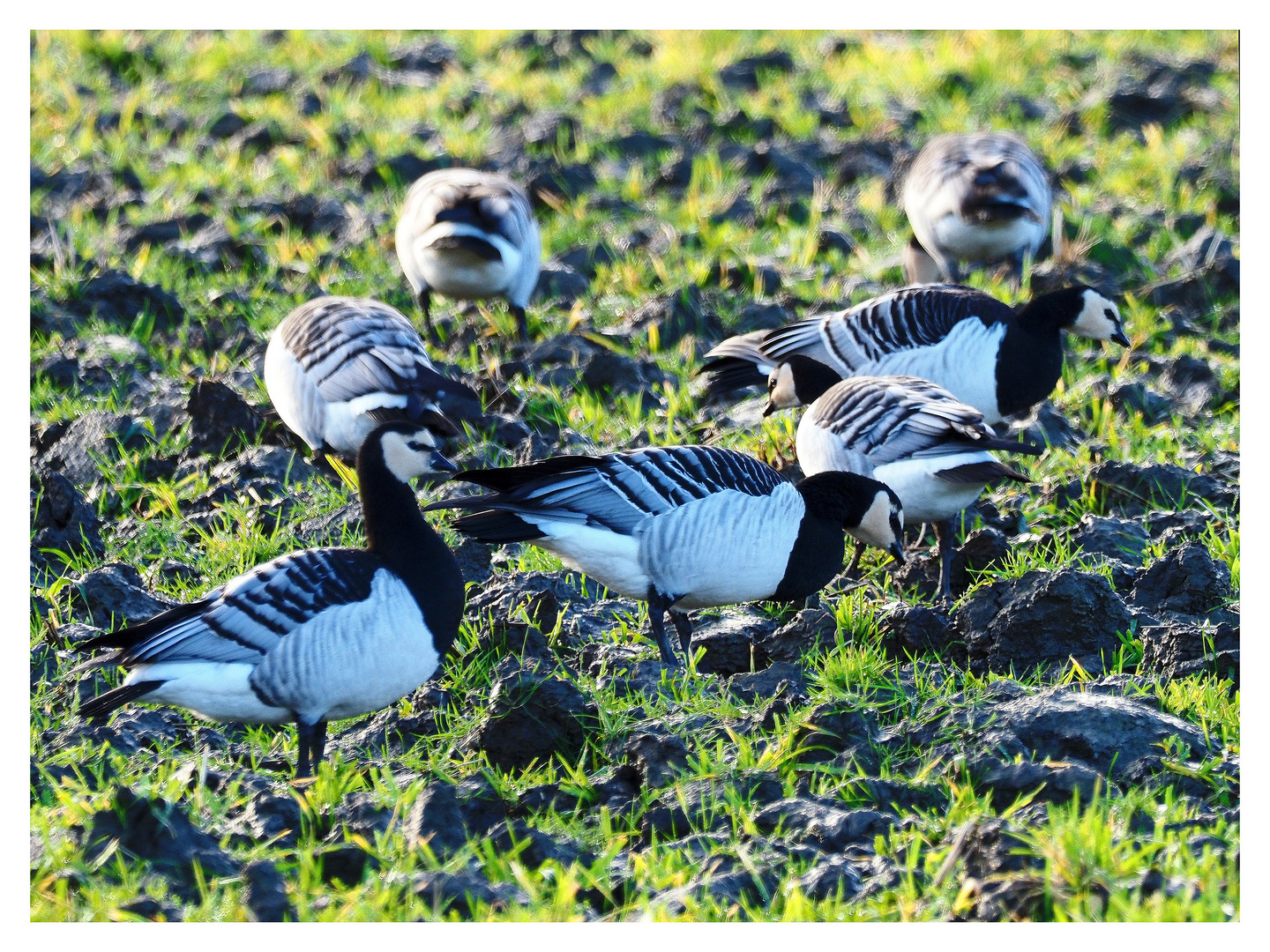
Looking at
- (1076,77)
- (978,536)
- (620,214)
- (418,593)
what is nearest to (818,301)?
(620,214)

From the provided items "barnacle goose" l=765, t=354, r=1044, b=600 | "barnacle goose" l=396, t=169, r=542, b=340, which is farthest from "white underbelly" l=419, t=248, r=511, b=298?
"barnacle goose" l=765, t=354, r=1044, b=600

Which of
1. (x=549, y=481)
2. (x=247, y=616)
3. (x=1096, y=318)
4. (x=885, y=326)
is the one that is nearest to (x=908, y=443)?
(x=885, y=326)

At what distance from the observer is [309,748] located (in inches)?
207

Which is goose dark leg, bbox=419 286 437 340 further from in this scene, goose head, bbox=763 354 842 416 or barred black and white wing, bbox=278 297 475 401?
goose head, bbox=763 354 842 416

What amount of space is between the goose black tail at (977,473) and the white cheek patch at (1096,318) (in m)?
2.21

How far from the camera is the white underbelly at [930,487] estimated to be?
21.8ft

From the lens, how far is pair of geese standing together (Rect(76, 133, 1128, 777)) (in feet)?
16.9

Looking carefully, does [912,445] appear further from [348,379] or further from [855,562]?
[348,379]

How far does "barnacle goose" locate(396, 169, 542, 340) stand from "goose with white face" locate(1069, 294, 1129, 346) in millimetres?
3398

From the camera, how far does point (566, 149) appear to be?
12672 mm

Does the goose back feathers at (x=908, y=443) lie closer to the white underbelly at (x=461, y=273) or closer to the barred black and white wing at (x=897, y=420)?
the barred black and white wing at (x=897, y=420)

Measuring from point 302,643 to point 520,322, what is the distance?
181 inches

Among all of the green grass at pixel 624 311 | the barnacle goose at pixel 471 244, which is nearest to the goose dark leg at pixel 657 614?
the green grass at pixel 624 311

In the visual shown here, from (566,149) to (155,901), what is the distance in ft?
30.8
